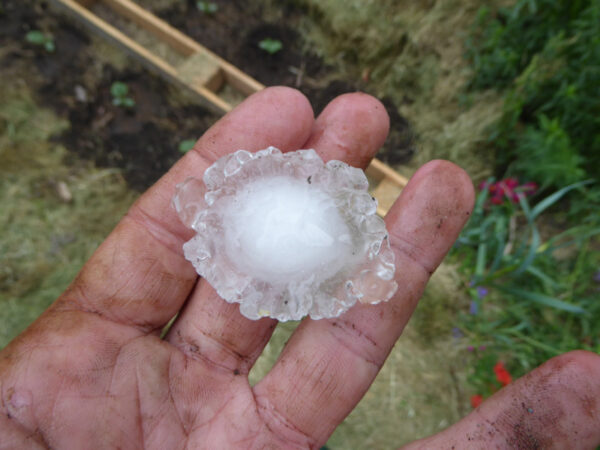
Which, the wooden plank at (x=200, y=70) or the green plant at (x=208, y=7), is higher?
the green plant at (x=208, y=7)

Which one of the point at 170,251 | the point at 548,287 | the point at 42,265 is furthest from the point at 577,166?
the point at 42,265

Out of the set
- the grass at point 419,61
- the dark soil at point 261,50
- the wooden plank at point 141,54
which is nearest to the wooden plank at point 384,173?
the grass at point 419,61

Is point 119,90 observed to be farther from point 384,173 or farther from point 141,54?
point 384,173

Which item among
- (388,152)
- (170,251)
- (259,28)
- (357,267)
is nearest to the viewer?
(357,267)

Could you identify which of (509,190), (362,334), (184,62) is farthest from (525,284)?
(184,62)

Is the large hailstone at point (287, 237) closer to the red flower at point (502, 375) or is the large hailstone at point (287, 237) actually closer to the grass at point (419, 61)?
the red flower at point (502, 375)

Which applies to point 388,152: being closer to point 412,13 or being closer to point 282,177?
point 412,13
